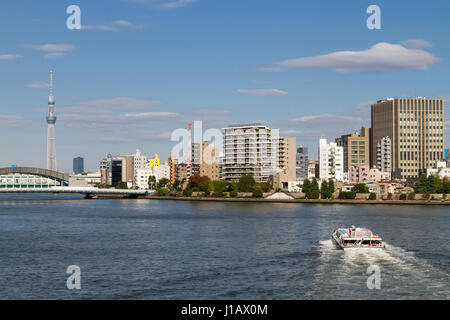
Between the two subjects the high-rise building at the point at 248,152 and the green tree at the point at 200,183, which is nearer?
the green tree at the point at 200,183

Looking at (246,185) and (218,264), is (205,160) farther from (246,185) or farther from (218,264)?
(218,264)

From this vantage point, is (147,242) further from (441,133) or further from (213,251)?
(441,133)

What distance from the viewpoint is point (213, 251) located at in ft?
130

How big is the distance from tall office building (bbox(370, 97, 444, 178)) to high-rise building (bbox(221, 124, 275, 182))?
1687 inches

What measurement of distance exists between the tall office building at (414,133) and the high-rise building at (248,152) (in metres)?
42.9

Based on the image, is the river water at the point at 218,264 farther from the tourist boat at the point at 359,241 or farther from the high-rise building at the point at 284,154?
the high-rise building at the point at 284,154

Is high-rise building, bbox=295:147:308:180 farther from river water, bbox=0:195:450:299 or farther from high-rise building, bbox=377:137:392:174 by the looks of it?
river water, bbox=0:195:450:299

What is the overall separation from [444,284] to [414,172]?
6113 inches

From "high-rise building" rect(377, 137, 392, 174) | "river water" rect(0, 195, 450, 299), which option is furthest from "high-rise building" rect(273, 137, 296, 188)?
"river water" rect(0, 195, 450, 299)

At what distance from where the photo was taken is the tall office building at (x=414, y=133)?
17538cm

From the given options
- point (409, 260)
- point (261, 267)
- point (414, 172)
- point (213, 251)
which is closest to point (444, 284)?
point (409, 260)

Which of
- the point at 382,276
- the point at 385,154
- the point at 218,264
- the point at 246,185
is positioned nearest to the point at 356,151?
the point at 385,154

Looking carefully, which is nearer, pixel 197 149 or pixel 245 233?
pixel 245 233

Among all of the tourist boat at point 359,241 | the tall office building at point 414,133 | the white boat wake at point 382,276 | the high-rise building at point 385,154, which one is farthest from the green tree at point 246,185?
the white boat wake at point 382,276
